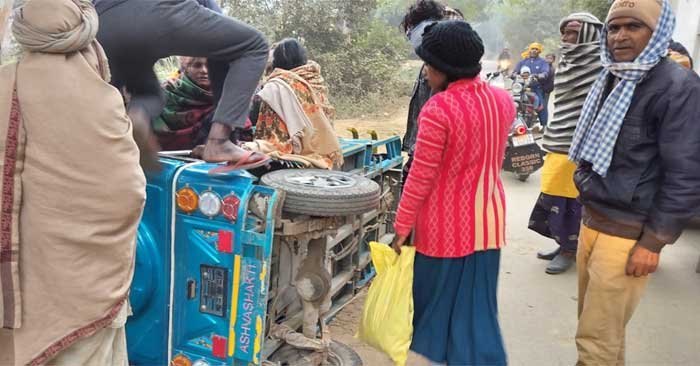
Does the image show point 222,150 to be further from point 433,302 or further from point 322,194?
point 433,302

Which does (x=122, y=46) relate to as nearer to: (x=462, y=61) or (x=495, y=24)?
(x=462, y=61)

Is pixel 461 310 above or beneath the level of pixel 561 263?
above

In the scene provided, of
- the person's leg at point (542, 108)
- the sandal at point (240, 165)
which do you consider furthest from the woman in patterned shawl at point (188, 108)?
the person's leg at point (542, 108)

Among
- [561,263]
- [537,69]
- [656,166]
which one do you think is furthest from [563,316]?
[537,69]

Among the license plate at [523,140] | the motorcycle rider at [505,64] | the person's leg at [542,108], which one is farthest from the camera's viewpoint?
the motorcycle rider at [505,64]

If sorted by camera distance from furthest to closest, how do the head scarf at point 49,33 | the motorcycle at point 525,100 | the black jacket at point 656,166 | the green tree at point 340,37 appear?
the green tree at point 340,37, the motorcycle at point 525,100, the black jacket at point 656,166, the head scarf at point 49,33

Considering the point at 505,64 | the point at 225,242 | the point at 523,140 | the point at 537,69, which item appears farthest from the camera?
the point at 505,64

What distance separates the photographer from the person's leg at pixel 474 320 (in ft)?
8.97

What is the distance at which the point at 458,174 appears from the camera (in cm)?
260

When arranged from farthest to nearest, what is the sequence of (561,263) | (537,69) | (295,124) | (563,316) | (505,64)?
(505,64) → (537,69) → (561,263) → (563,316) → (295,124)

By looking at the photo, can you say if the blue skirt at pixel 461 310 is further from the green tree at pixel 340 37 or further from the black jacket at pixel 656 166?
the green tree at pixel 340 37

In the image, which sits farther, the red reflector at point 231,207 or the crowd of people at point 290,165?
the red reflector at point 231,207

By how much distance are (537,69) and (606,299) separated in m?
10.1

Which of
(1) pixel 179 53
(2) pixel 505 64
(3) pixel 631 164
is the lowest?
(2) pixel 505 64
